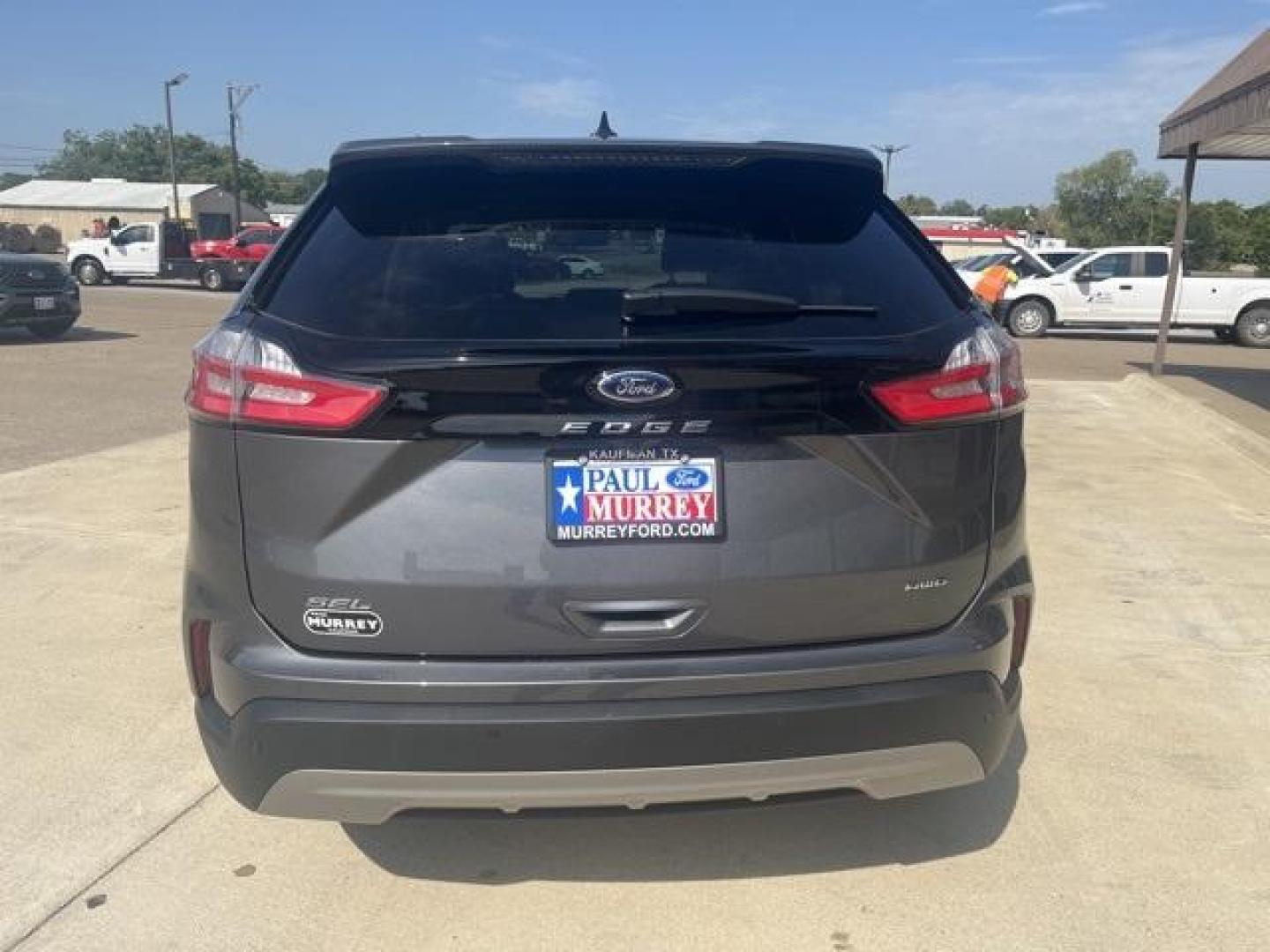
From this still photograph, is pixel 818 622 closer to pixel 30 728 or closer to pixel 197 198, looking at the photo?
pixel 30 728

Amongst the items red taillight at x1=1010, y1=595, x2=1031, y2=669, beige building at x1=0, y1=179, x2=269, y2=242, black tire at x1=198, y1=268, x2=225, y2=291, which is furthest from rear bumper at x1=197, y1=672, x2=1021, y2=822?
beige building at x1=0, y1=179, x2=269, y2=242

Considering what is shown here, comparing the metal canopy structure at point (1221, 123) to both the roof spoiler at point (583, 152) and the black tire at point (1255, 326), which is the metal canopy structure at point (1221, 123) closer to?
the black tire at point (1255, 326)

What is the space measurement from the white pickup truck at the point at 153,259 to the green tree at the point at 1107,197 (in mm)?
69183

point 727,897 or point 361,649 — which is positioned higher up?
point 361,649

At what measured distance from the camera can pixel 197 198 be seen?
66.4m

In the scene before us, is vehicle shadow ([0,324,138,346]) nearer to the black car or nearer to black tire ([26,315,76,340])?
black tire ([26,315,76,340])

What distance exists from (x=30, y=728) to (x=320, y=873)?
1.44 m

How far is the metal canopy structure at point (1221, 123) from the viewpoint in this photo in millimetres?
9977

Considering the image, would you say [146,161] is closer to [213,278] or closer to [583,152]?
[213,278]

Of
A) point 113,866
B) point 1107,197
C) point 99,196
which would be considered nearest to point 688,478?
point 113,866

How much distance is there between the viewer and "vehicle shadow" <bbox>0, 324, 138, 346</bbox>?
1684 centimetres

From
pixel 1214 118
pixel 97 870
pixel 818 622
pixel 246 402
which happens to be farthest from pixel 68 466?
pixel 1214 118

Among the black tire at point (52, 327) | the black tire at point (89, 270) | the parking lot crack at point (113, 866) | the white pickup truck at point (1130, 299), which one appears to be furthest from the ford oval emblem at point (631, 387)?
the black tire at point (89, 270)

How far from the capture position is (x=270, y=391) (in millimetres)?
2328
